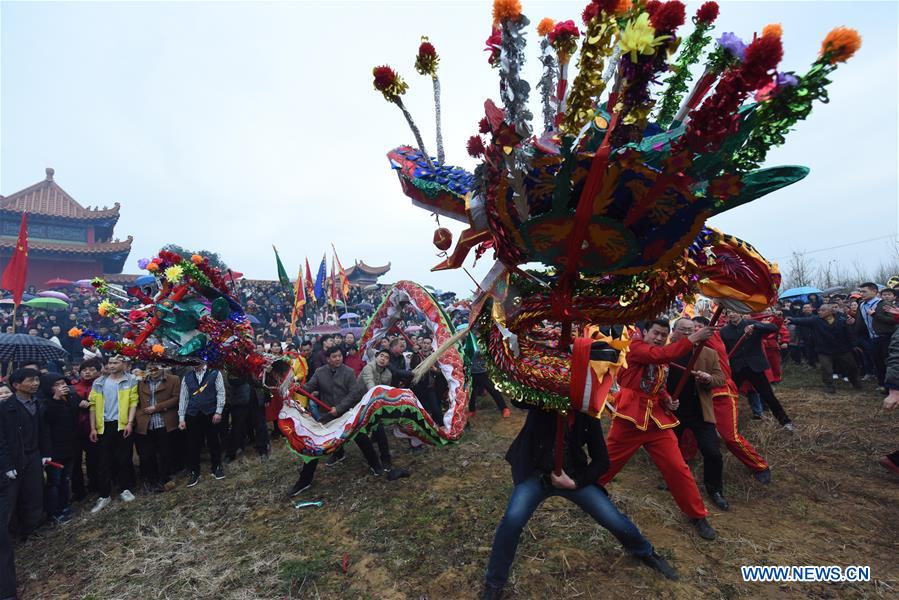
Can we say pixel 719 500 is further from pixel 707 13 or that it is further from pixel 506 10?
pixel 506 10

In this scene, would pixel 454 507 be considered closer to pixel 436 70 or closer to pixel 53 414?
pixel 436 70

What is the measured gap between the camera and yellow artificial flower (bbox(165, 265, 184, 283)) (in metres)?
5.11

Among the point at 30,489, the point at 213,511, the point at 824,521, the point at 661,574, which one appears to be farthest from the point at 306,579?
the point at 824,521

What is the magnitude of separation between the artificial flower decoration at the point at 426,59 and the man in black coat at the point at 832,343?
8246 millimetres

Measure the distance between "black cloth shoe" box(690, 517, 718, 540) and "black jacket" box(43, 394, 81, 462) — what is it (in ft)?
20.8

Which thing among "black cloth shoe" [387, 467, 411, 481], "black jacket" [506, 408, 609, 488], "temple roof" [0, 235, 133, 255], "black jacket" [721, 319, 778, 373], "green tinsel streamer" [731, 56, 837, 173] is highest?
"temple roof" [0, 235, 133, 255]

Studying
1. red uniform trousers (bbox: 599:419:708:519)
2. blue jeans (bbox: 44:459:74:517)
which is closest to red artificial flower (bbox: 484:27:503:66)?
red uniform trousers (bbox: 599:419:708:519)

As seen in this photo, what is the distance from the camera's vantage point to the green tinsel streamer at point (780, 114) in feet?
4.51

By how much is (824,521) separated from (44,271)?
2983 cm

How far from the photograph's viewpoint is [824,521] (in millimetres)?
3506

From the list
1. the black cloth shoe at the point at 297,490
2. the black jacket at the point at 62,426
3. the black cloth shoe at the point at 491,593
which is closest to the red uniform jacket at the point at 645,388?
the black cloth shoe at the point at 491,593

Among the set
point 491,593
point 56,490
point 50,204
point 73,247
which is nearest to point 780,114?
point 491,593

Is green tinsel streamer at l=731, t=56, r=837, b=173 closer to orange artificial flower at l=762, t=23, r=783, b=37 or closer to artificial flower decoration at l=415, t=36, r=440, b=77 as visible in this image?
orange artificial flower at l=762, t=23, r=783, b=37

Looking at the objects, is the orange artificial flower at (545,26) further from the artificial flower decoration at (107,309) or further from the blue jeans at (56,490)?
the blue jeans at (56,490)
